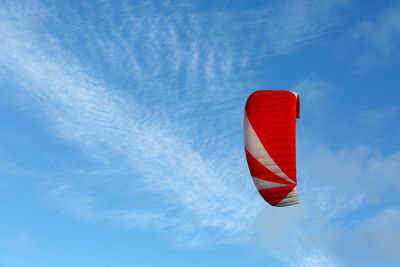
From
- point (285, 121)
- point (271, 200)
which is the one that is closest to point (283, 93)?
point (285, 121)

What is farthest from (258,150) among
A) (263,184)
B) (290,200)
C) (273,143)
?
(290,200)

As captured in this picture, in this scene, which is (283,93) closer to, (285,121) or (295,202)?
(285,121)

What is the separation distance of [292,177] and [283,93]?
178 inches

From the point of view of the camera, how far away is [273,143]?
24500 millimetres

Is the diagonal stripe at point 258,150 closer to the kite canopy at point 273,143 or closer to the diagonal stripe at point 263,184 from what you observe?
the kite canopy at point 273,143

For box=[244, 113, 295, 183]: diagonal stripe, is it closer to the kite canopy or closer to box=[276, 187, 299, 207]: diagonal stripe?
the kite canopy

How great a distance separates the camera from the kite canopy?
24062 mm

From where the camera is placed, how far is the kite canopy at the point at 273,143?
2406cm

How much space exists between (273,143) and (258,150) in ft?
2.87

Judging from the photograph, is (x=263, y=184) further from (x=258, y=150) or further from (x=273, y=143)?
(x=273, y=143)

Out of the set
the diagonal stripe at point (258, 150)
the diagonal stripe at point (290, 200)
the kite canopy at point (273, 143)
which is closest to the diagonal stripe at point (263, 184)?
the kite canopy at point (273, 143)

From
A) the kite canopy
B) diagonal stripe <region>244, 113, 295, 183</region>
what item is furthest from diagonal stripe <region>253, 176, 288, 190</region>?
diagonal stripe <region>244, 113, 295, 183</region>

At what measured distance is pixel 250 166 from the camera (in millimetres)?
25094

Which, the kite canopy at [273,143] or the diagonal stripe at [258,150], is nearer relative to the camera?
the kite canopy at [273,143]
